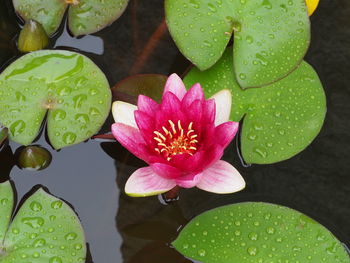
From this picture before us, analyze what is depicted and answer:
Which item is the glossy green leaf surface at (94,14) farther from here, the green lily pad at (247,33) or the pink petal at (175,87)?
the pink petal at (175,87)

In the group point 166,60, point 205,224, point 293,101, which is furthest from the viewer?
point 166,60

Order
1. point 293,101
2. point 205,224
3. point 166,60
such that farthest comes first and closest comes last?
point 166,60 → point 293,101 → point 205,224

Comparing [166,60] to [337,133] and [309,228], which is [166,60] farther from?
[309,228]

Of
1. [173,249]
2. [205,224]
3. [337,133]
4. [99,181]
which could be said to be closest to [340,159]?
[337,133]

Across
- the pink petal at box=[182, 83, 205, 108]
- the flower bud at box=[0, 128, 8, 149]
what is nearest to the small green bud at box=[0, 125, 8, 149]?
the flower bud at box=[0, 128, 8, 149]

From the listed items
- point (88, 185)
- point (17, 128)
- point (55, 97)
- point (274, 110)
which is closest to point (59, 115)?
point (55, 97)

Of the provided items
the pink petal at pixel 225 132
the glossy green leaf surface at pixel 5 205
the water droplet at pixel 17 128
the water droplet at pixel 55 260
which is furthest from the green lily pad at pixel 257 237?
the water droplet at pixel 17 128

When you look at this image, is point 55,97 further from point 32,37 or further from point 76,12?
point 76,12
